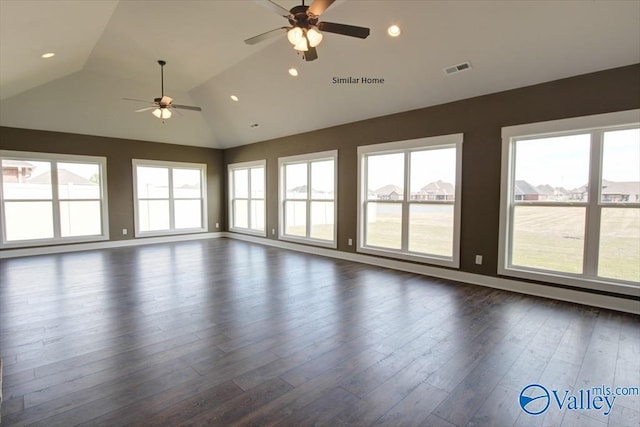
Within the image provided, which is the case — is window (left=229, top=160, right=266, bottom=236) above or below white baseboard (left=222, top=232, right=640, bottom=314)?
above

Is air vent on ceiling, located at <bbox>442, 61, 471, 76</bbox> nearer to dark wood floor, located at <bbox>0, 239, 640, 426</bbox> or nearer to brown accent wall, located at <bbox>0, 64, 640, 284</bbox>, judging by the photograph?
brown accent wall, located at <bbox>0, 64, 640, 284</bbox>

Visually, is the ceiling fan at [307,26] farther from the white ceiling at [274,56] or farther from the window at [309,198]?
the window at [309,198]

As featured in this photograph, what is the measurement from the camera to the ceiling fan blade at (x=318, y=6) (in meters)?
2.64

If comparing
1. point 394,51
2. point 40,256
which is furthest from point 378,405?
point 40,256

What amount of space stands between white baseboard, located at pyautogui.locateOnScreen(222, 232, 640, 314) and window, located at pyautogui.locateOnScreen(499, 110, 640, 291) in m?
0.12

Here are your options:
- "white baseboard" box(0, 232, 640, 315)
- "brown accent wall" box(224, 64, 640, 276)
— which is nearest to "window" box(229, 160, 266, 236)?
"white baseboard" box(0, 232, 640, 315)

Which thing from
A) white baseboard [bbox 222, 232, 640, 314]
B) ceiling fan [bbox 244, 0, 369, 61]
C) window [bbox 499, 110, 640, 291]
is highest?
ceiling fan [bbox 244, 0, 369, 61]

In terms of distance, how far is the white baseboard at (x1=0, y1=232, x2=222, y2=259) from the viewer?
21.6 feet

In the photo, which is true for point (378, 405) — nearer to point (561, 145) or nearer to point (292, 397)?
point (292, 397)

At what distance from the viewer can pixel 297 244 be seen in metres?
7.48

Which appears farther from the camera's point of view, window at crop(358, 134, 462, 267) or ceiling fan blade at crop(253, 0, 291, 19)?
window at crop(358, 134, 462, 267)

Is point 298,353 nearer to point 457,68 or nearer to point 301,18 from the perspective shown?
point 301,18

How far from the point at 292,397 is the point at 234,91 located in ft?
20.1

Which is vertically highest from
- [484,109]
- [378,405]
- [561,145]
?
[484,109]
